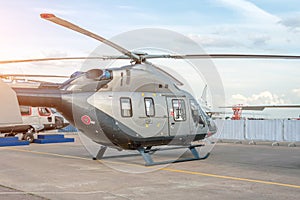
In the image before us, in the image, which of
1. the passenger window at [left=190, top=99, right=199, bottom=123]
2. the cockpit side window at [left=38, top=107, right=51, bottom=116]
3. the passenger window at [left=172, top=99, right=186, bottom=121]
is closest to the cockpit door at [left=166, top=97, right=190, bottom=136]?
the passenger window at [left=172, top=99, right=186, bottom=121]

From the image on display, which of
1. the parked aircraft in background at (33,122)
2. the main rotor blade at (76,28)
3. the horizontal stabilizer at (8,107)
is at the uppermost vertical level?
the main rotor blade at (76,28)

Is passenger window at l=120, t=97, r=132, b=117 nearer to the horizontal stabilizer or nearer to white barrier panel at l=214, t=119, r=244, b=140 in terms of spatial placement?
the horizontal stabilizer

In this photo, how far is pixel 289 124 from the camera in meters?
21.7

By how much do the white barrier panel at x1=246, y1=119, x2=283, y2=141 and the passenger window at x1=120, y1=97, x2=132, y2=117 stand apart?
12897 millimetres

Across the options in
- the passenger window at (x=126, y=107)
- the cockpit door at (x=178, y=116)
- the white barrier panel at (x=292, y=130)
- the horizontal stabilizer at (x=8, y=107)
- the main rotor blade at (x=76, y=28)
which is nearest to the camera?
the horizontal stabilizer at (x=8, y=107)

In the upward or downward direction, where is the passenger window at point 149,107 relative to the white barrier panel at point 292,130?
upward

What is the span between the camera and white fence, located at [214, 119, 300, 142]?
21.7 meters

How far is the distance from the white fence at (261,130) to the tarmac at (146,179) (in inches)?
294

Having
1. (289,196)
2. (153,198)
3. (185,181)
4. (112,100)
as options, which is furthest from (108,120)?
(289,196)

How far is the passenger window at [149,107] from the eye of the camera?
496 inches

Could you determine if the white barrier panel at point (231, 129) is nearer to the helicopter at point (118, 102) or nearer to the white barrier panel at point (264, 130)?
the white barrier panel at point (264, 130)

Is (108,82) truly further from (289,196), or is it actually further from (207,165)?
(289,196)

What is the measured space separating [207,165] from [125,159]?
3.33 meters

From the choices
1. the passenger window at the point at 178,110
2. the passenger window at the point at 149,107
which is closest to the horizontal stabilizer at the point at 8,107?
the passenger window at the point at 149,107
